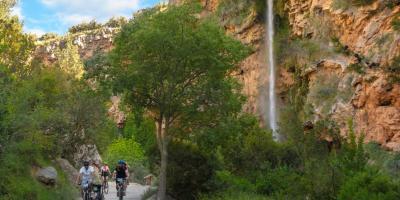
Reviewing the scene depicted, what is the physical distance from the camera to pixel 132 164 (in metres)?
58.5

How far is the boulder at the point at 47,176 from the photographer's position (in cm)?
2130

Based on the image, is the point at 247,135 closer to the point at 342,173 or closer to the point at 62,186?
the point at 62,186

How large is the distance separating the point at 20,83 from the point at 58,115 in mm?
5952

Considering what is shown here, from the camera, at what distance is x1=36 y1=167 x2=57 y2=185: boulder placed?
21298 mm

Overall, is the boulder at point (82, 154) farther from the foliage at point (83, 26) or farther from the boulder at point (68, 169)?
the foliage at point (83, 26)

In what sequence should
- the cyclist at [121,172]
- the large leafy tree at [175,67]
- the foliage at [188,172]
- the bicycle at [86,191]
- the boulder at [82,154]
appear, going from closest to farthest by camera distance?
Answer: the bicycle at [86,191]
the large leafy tree at [175,67]
the foliage at [188,172]
the cyclist at [121,172]
the boulder at [82,154]

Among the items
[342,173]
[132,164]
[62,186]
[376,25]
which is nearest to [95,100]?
[62,186]

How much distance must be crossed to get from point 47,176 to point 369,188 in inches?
546

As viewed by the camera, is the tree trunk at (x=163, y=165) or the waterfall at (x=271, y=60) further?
the waterfall at (x=271, y=60)

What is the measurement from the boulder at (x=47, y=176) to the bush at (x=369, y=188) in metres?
13.2

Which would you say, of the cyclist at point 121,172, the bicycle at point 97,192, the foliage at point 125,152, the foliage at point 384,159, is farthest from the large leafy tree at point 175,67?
the foliage at point 125,152

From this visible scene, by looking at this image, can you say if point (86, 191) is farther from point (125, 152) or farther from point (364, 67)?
point (125, 152)

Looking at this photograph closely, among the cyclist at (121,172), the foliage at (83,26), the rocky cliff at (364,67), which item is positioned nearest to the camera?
the cyclist at (121,172)

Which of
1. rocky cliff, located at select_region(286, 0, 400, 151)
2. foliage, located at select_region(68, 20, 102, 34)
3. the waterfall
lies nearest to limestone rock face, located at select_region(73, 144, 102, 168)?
the waterfall
